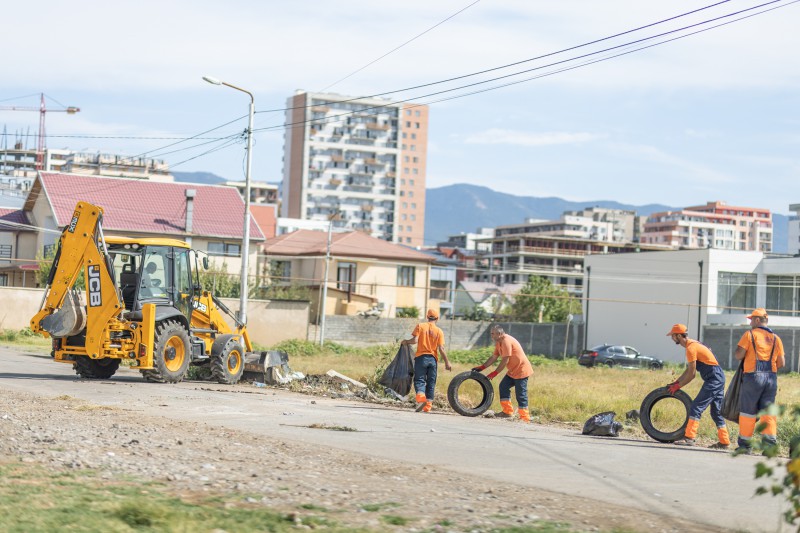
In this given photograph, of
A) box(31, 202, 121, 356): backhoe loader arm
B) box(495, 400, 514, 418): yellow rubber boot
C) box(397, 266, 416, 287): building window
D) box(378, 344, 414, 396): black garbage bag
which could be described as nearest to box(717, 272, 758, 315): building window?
box(397, 266, 416, 287): building window

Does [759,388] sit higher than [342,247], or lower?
lower

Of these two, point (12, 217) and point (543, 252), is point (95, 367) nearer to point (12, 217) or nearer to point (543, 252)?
point (12, 217)

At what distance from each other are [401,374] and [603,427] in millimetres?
5461

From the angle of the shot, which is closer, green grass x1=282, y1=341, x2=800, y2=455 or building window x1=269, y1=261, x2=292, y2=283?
green grass x1=282, y1=341, x2=800, y2=455

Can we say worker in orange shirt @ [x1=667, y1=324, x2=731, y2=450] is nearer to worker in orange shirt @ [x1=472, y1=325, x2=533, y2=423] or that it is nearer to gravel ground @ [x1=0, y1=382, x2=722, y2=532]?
worker in orange shirt @ [x1=472, y1=325, x2=533, y2=423]

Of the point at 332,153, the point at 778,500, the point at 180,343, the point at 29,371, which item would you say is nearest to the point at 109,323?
the point at 180,343

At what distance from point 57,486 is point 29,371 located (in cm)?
1760

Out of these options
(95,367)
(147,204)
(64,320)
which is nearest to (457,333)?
(147,204)

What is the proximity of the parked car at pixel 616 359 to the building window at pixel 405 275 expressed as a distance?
21.3 m

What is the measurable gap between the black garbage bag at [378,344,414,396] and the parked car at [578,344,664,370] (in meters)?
35.1

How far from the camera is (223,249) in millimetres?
61781

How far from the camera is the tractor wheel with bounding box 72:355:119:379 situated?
75.4 feet

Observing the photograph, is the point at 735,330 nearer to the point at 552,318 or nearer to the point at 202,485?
the point at 552,318

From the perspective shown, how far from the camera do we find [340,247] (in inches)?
2827
